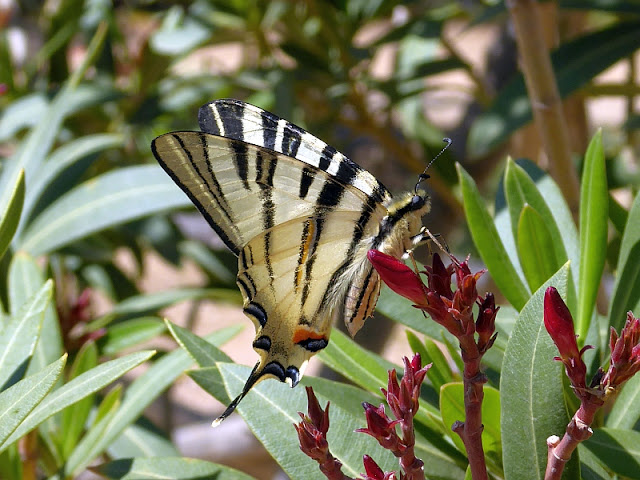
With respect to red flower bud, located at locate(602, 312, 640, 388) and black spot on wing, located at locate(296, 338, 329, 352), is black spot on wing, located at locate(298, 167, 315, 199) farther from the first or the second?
red flower bud, located at locate(602, 312, 640, 388)

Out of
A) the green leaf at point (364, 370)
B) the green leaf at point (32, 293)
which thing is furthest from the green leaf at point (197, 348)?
the green leaf at point (32, 293)

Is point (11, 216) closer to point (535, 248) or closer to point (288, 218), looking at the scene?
point (288, 218)

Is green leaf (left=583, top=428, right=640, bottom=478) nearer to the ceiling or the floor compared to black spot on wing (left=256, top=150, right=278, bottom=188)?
nearer to the floor

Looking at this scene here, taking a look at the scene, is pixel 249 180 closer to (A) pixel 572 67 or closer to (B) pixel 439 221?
(A) pixel 572 67

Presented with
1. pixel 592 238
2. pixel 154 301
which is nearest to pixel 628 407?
pixel 592 238

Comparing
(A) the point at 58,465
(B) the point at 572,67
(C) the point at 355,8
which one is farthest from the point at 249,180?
(C) the point at 355,8

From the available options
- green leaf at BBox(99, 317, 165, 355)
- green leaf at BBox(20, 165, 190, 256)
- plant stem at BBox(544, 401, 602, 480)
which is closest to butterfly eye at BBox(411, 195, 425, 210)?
plant stem at BBox(544, 401, 602, 480)

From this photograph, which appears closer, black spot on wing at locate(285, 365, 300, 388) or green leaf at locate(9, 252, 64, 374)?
black spot on wing at locate(285, 365, 300, 388)
